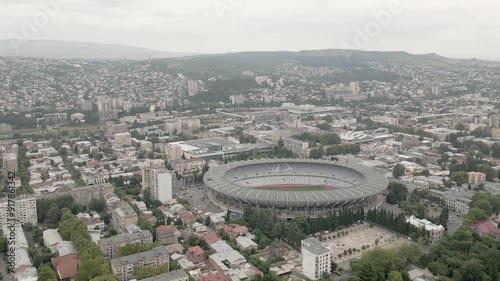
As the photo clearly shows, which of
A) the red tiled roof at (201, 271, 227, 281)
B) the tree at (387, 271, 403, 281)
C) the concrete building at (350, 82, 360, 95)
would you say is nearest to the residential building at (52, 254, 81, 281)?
the red tiled roof at (201, 271, 227, 281)

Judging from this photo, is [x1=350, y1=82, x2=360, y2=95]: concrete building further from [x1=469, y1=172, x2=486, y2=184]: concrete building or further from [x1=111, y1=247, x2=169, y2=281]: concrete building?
[x1=111, y1=247, x2=169, y2=281]: concrete building

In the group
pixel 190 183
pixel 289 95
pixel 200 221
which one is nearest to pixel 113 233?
pixel 200 221

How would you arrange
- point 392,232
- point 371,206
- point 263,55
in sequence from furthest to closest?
point 263,55
point 371,206
point 392,232

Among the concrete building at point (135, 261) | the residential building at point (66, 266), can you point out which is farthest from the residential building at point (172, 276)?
the residential building at point (66, 266)

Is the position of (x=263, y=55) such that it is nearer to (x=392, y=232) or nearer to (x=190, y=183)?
(x=190, y=183)

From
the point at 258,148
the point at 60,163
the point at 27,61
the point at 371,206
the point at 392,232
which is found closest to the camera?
the point at 392,232

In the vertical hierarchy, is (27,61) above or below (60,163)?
above

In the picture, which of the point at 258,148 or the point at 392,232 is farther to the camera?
the point at 258,148
